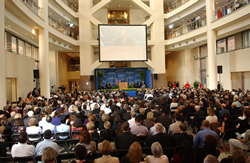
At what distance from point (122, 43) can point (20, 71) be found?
1160 centimetres

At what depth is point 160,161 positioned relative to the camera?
3.06 meters

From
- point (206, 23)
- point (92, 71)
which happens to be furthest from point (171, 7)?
point (92, 71)

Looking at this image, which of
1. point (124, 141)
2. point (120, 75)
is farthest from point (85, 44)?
point (124, 141)

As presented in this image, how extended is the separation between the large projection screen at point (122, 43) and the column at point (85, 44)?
6.45ft

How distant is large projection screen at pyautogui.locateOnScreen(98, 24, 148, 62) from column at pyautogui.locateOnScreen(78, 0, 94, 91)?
1966 millimetres

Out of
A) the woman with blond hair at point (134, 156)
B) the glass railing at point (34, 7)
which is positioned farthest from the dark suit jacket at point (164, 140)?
the glass railing at point (34, 7)

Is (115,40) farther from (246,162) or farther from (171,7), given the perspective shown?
(246,162)

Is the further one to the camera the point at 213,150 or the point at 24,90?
the point at 24,90

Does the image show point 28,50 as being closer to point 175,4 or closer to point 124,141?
point 124,141

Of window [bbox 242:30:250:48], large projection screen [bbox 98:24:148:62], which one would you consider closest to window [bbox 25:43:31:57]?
large projection screen [bbox 98:24:148:62]

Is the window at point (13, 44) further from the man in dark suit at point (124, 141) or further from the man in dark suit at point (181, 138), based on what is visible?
the man in dark suit at point (181, 138)

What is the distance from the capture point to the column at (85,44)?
22.9 m

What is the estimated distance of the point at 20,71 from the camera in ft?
46.6

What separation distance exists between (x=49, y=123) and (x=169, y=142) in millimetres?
3427
